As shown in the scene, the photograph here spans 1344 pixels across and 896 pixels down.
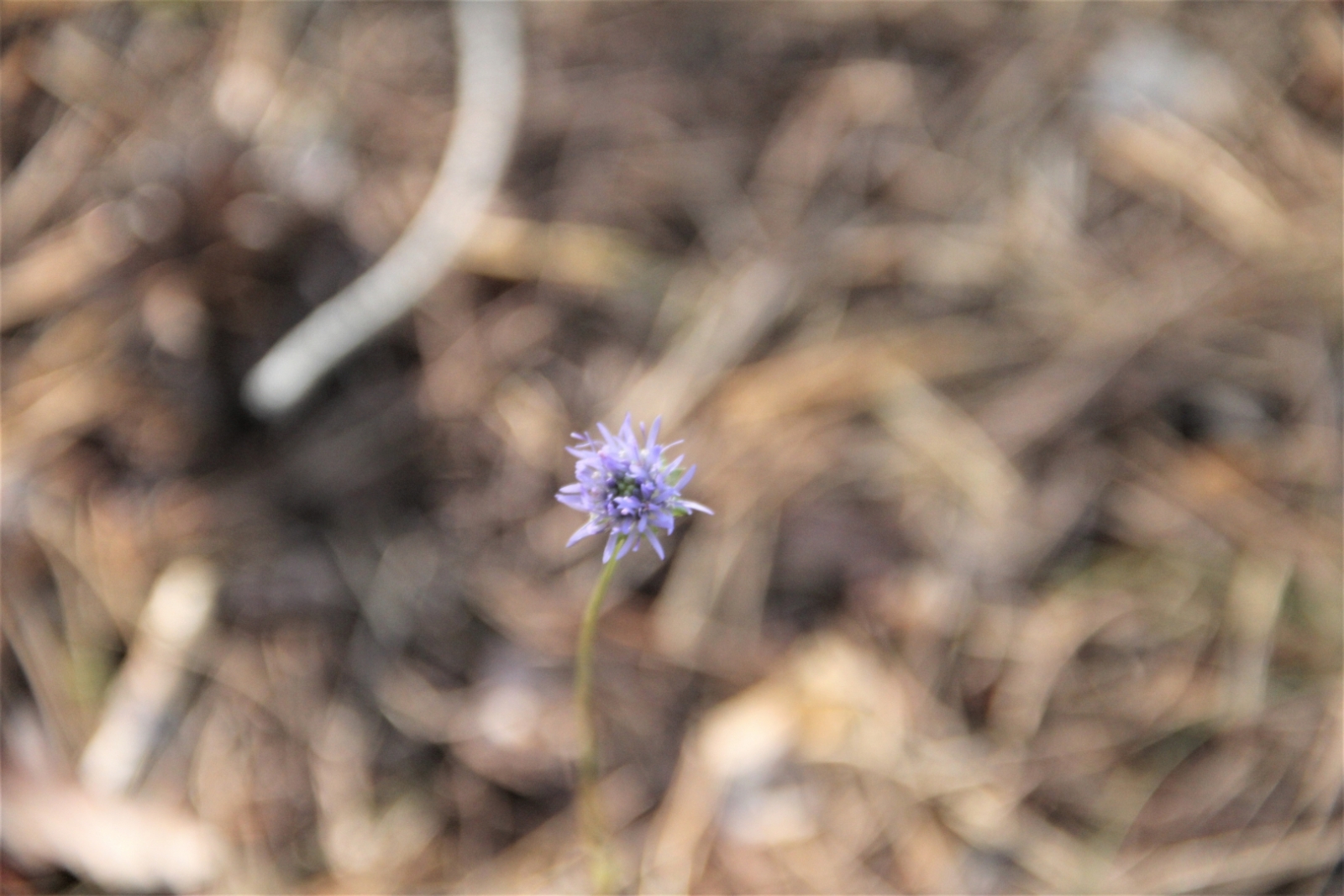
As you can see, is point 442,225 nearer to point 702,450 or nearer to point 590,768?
point 702,450

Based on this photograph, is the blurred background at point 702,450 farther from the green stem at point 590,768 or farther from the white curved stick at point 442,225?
the green stem at point 590,768

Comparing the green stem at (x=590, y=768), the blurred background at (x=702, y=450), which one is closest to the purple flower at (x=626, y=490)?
the green stem at (x=590, y=768)

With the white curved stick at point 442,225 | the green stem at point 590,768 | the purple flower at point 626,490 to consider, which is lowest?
the green stem at point 590,768

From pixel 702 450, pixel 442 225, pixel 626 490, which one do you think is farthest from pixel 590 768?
pixel 442 225

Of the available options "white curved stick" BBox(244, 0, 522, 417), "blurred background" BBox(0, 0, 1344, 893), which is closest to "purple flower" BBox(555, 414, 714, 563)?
"blurred background" BBox(0, 0, 1344, 893)

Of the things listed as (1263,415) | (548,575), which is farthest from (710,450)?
(1263,415)

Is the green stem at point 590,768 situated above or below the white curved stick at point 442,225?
below
